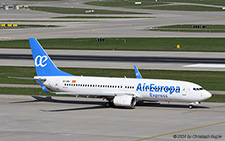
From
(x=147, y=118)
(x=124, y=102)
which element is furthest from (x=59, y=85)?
(x=147, y=118)

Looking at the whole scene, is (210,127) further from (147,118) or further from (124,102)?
(124,102)

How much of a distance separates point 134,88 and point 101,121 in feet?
28.9

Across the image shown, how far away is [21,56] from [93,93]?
169 ft

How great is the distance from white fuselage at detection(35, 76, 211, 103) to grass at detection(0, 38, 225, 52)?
190 feet

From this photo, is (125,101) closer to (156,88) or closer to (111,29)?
(156,88)

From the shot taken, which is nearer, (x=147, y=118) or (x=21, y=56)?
(x=147, y=118)

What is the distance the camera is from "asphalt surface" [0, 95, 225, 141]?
4159cm

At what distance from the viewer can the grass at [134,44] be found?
116 metres

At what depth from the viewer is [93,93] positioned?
183 ft

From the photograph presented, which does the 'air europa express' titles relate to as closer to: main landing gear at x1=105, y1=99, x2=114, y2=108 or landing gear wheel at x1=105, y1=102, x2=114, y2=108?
main landing gear at x1=105, y1=99, x2=114, y2=108

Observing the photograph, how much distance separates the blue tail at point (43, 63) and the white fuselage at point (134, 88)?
79cm

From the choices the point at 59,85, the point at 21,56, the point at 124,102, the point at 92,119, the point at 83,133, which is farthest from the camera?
the point at 21,56

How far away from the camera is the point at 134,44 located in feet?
404

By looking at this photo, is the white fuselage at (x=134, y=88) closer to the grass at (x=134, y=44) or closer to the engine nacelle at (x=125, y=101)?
the engine nacelle at (x=125, y=101)
